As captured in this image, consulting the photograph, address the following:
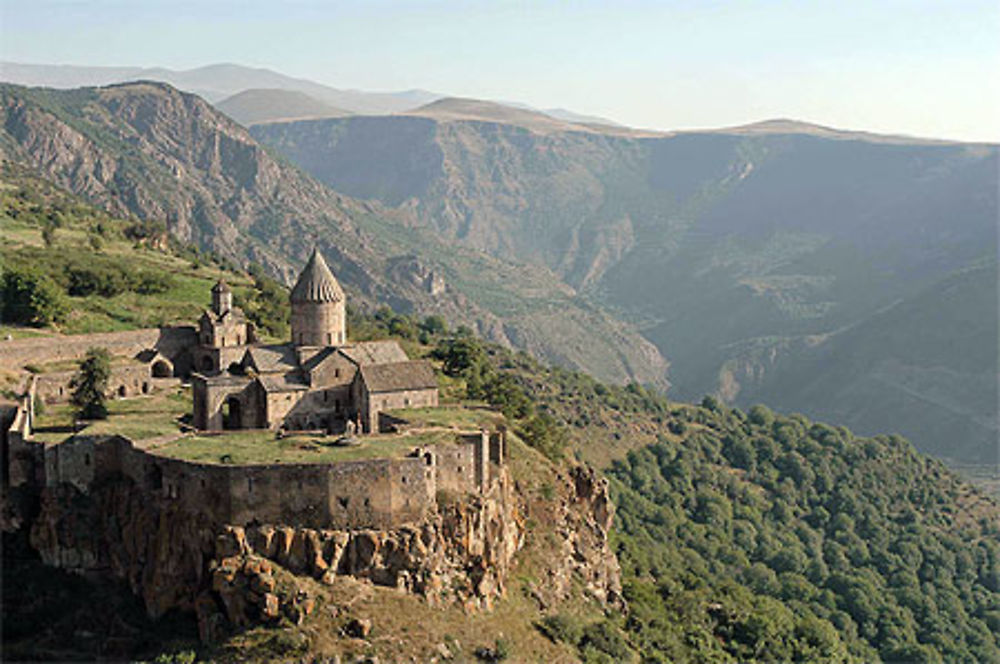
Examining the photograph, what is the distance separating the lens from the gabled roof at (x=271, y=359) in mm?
56375

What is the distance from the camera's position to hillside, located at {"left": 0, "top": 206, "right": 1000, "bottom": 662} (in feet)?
149

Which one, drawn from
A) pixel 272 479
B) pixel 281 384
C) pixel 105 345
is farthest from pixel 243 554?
pixel 105 345

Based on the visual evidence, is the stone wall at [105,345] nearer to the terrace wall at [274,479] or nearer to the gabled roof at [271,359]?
the gabled roof at [271,359]

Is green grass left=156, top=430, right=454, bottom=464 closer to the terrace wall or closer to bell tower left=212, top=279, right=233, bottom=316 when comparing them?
the terrace wall

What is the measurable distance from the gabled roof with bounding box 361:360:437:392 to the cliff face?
793cm

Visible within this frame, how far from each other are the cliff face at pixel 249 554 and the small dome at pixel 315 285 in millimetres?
15404

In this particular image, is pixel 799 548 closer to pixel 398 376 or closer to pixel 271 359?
pixel 398 376

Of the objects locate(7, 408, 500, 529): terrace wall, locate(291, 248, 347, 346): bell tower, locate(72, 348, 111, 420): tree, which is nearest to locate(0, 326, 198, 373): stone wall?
locate(72, 348, 111, 420): tree

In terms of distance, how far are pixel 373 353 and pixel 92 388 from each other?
52.0ft

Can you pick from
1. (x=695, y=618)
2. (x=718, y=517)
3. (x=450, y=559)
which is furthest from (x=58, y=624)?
(x=718, y=517)

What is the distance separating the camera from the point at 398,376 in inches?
2195

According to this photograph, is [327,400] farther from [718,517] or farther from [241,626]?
[718,517]

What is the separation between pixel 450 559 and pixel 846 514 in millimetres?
83471

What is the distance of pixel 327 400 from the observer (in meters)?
55.4
